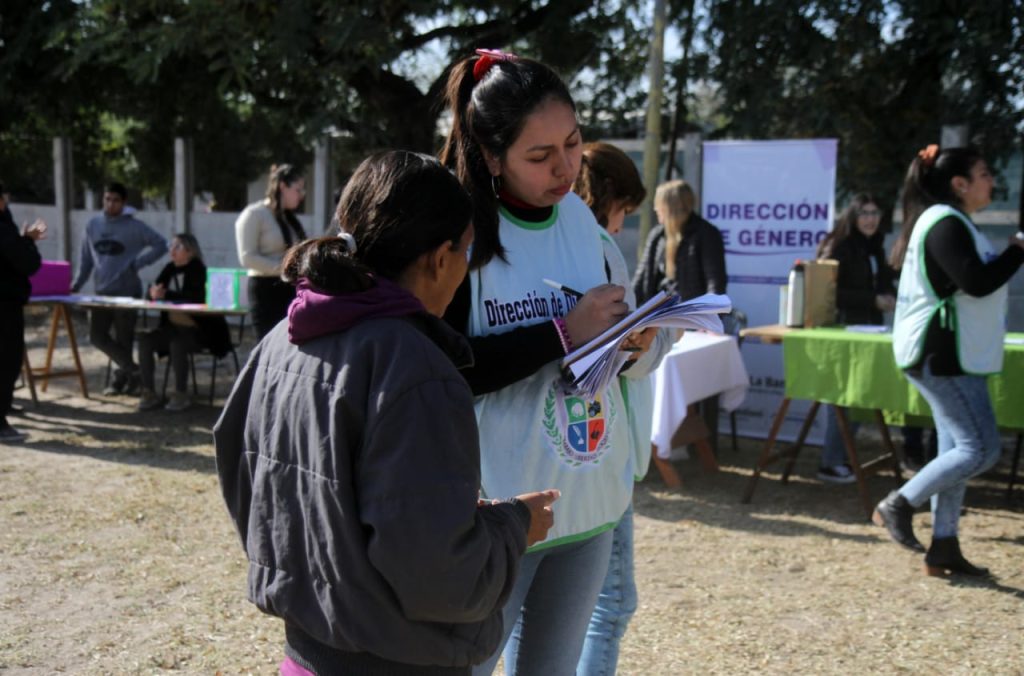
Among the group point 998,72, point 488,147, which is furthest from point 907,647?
point 998,72

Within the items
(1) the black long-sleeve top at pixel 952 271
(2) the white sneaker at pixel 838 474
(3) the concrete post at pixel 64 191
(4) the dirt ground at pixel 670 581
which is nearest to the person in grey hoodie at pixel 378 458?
(4) the dirt ground at pixel 670 581

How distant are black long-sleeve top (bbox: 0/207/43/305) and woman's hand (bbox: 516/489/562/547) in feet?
19.5

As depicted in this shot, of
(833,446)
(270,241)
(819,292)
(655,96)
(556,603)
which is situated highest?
(655,96)

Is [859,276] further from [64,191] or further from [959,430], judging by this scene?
[64,191]

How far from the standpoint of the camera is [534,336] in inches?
78.6

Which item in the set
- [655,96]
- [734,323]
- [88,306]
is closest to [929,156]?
[734,323]

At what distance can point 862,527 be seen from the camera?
531 centimetres

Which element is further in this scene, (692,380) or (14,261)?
(14,261)

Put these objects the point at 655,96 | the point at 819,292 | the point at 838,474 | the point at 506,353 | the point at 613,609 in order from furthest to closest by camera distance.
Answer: the point at 655,96 → the point at 838,474 → the point at 819,292 → the point at 613,609 → the point at 506,353

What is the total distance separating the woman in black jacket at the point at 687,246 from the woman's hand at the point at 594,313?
4460mm

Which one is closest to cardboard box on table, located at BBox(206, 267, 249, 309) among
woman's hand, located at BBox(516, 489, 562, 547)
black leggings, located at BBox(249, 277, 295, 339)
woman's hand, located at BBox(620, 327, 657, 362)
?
black leggings, located at BBox(249, 277, 295, 339)

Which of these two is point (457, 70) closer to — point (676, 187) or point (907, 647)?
point (907, 647)

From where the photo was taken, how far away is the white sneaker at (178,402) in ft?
27.2

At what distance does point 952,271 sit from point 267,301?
415 cm
